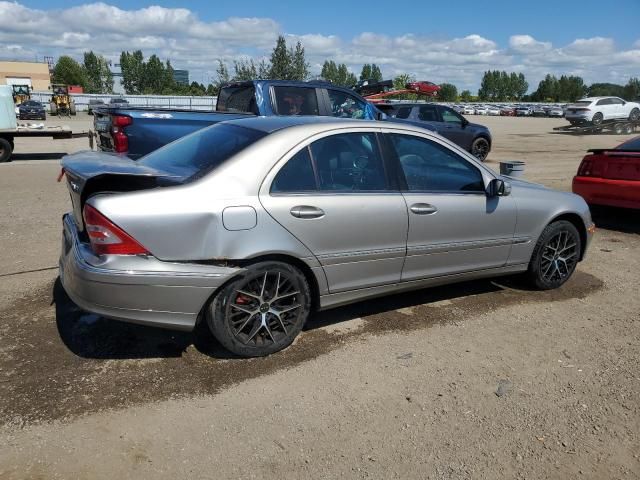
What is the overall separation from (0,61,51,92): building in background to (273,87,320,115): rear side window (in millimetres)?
107400

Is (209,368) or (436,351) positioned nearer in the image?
(209,368)

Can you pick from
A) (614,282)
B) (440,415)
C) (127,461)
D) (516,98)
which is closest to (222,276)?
(127,461)

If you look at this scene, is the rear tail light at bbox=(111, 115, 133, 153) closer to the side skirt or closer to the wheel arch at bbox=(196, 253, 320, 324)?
the wheel arch at bbox=(196, 253, 320, 324)

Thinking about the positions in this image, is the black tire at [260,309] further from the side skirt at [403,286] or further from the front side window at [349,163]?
the front side window at [349,163]

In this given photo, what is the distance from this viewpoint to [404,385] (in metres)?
3.32

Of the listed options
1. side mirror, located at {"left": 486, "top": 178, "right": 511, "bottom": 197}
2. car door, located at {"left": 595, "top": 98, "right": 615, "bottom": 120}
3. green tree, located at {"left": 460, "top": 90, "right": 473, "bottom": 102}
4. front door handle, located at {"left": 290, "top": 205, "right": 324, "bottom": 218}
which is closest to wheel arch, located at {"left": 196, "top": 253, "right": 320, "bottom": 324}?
front door handle, located at {"left": 290, "top": 205, "right": 324, "bottom": 218}

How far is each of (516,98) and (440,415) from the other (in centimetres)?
15302

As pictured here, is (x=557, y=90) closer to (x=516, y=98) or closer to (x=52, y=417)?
(x=516, y=98)

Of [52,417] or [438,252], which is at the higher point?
[438,252]

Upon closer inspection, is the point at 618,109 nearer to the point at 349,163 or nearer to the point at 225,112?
the point at 225,112

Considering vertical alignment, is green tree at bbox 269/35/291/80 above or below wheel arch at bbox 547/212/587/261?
above

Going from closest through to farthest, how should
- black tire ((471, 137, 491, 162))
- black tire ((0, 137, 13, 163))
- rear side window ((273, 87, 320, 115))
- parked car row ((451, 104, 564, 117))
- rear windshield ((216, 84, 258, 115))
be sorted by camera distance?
rear side window ((273, 87, 320, 115))
rear windshield ((216, 84, 258, 115))
black tire ((0, 137, 13, 163))
black tire ((471, 137, 491, 162))
parked car row ((451, 104, 564, 117))

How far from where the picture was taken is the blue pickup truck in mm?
7098

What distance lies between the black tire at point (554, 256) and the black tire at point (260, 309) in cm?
237
